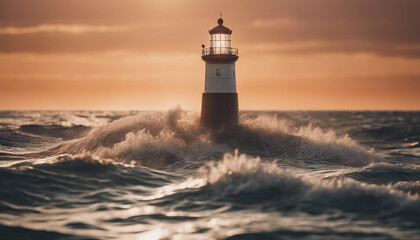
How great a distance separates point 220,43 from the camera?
2639 centimetres

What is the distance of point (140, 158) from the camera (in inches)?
838

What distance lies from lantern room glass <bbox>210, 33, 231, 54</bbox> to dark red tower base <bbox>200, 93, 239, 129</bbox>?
99.1 inches

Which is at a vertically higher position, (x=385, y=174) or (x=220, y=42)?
(x=220, y=42)

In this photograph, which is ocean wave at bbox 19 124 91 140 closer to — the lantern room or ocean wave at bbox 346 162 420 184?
the lantern room

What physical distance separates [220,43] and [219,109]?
3.88m

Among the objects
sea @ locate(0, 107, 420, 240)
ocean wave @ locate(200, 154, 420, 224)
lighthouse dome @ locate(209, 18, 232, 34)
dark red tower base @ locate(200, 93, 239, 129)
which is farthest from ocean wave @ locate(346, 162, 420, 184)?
lighthouse dome @ locate(209, 18, 232, 34)

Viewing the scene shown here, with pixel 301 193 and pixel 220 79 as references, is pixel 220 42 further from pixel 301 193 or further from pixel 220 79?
pixel 301 193

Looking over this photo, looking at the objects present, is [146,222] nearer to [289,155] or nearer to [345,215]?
[345,215]

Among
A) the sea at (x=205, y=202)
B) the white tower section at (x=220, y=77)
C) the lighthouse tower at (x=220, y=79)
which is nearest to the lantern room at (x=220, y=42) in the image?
the lighthouse tower at (x=220, y=79)

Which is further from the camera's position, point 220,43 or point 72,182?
point 220,43

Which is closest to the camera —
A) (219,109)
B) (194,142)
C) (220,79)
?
(194,142)

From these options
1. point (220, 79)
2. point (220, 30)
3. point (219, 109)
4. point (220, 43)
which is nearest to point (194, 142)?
point (219, 109)

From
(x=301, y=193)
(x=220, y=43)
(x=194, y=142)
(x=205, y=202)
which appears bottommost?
(x=205, y=202)

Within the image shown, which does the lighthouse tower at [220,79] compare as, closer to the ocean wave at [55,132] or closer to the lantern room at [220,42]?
the lantern room at [220,42]
